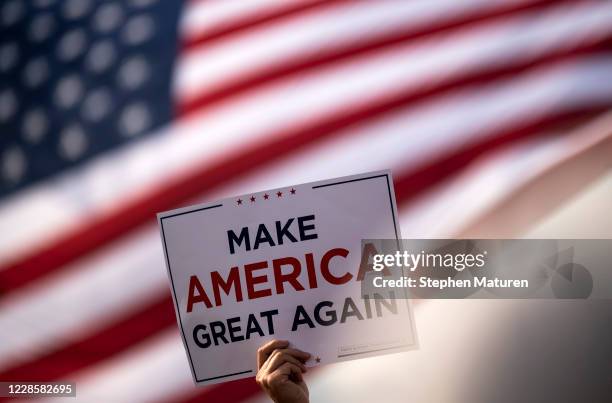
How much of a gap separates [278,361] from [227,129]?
739 mm

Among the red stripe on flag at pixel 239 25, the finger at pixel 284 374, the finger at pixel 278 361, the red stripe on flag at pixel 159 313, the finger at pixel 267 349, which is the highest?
the red stripe on flag at pixel 239 25

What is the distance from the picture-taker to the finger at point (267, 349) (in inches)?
67.7

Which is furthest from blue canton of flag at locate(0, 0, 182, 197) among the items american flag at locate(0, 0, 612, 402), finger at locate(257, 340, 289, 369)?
finger at locate(257, 340, 289, 369)

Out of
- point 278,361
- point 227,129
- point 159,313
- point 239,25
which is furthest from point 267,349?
point 239,25

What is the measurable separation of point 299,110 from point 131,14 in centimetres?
61

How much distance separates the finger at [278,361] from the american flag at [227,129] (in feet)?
0.84

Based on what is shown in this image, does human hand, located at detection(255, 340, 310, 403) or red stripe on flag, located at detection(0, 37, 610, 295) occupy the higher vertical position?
red stripe on flag, located at detection(0, 37, 610, 295)

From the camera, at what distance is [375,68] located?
2.03 metres

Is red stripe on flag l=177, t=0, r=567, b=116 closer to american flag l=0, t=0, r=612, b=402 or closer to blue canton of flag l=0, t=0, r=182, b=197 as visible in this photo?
american flag l=0, t=0, r=612, b=402

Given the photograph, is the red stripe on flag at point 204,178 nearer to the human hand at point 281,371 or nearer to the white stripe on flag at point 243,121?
the white stripe on flag at point 243,121

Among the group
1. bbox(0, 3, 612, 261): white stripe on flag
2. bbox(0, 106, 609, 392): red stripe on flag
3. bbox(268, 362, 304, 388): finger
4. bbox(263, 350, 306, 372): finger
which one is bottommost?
bbox(268, 362, 304, 388): finger

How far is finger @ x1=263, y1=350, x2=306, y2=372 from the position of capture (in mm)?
1685

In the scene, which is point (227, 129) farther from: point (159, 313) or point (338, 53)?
point (159, 313)

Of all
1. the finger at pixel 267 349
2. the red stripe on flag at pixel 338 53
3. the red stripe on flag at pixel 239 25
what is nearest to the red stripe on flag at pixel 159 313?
the red stripe on flag at pixel 338 53
